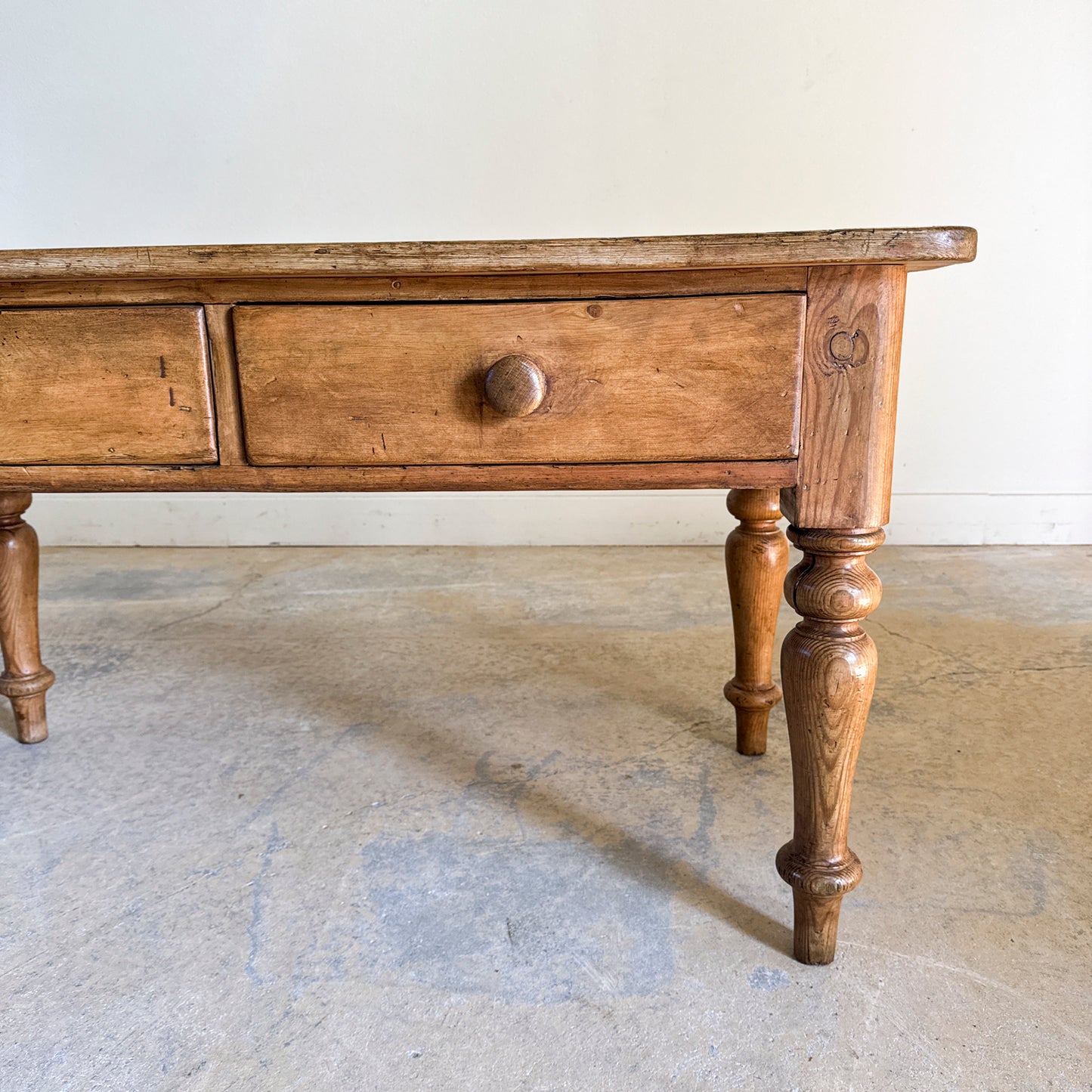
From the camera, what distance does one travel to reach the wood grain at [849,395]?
903 mm

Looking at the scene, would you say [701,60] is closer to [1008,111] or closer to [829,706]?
[1008,111]

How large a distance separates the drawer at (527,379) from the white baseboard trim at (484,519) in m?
2.02

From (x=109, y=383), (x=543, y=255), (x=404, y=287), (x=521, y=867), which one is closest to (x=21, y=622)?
(x=109, y=383)

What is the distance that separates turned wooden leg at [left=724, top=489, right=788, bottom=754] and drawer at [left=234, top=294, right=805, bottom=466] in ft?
1.79

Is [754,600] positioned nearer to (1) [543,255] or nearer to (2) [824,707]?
(2) [824,707]

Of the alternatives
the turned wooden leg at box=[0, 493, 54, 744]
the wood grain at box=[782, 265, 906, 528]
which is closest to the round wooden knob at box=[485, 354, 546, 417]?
the wood grain at box=[782, 265, 906, 528]

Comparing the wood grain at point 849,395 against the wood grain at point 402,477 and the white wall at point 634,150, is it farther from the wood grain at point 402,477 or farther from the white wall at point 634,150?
the white wall at point 634,150

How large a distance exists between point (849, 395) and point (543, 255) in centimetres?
34

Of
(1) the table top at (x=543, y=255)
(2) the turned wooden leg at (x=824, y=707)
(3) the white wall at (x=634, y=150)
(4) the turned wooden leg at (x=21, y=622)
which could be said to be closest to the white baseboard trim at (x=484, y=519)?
(3) the white wall at (x=634, y=150)

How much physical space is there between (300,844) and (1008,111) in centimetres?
282

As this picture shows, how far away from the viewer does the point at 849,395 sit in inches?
36.4

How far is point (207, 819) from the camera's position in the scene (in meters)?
1.41

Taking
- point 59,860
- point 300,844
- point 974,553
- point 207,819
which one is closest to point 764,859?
point 300,844

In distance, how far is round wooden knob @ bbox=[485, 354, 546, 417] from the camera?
0.91 meters
